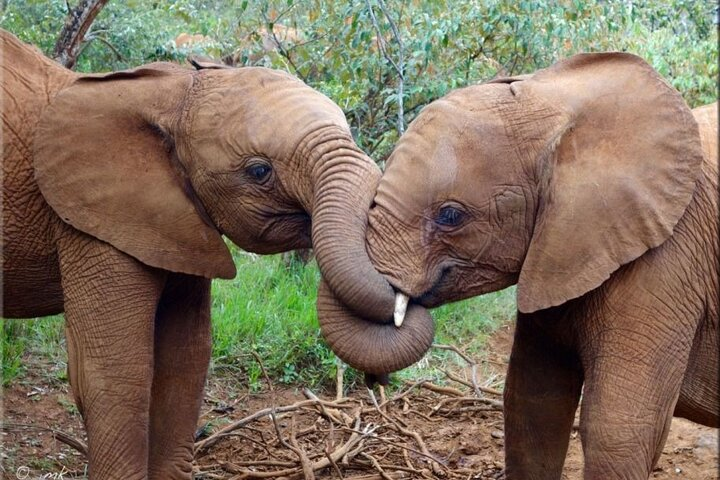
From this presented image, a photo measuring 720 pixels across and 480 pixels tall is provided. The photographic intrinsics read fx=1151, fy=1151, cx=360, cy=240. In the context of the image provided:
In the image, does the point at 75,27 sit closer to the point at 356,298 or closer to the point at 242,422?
the point at 242,422

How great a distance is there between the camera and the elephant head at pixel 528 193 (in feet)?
12.2

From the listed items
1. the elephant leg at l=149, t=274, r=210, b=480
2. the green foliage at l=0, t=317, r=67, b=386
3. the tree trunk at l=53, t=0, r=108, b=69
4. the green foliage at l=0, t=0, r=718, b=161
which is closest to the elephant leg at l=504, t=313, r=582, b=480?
the elephant leg at l=149, t=274, r=210, b=480

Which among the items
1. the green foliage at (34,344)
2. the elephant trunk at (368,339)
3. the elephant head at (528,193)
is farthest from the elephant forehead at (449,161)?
the green foliage at (34,344)

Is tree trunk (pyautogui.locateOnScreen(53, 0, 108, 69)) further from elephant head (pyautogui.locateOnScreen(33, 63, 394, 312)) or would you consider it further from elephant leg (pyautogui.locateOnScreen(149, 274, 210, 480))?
elephant leg (pyautogui.locateOnScreen(149, 274, 210, 480))

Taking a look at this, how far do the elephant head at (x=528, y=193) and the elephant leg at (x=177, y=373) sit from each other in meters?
1.14

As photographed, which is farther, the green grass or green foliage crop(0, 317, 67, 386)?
the green grass

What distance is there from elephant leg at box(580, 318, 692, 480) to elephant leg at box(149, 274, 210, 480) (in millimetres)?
1735

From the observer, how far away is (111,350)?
414 cm

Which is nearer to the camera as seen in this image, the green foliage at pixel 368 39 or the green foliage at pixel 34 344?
the green foliage at pixel 34 344

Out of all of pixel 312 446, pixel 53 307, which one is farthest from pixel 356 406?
pixel 53 307

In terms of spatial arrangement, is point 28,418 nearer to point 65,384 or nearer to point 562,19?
point 65,384

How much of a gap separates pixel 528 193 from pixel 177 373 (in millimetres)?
1721

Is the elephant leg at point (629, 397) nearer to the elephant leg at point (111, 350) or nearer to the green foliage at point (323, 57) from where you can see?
the elephant leg at point (111, 350)

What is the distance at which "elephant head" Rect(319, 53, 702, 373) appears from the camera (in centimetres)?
372
